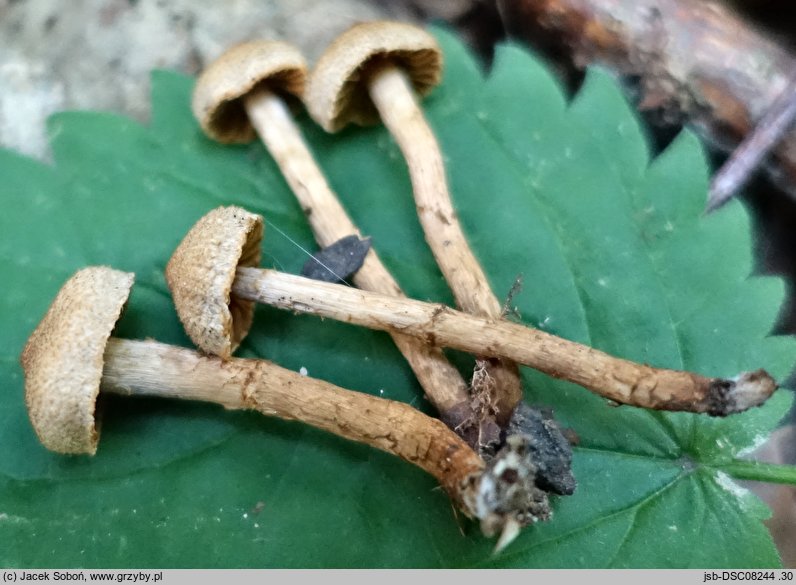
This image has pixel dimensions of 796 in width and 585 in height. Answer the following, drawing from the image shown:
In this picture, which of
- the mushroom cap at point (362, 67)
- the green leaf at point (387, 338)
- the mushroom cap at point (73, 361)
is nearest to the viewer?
the mushroom cap at point (73, 361)

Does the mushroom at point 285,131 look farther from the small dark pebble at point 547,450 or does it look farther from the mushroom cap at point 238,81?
the small dark pebble at point 547,450

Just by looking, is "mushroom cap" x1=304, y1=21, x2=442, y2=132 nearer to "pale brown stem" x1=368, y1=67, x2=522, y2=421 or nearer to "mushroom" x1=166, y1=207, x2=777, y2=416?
"pale brown stem" x1=368, y1=67, x2=522, y2=421

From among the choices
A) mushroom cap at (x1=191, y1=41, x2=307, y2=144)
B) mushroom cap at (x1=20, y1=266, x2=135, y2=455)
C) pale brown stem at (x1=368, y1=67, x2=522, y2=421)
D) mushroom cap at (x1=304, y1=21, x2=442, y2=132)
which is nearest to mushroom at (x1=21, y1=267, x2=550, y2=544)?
mushroom cap at (x1=20, y1=266, x2=135, y2=455)

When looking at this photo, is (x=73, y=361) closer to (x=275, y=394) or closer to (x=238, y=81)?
(x=275, y=394)

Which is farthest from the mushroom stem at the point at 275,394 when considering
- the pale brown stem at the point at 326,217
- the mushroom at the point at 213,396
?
the pale brown stem at the point at 326,217

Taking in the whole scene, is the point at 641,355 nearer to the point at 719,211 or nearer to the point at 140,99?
the point at 719,211

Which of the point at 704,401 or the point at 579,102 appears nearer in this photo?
the point at 704,401
